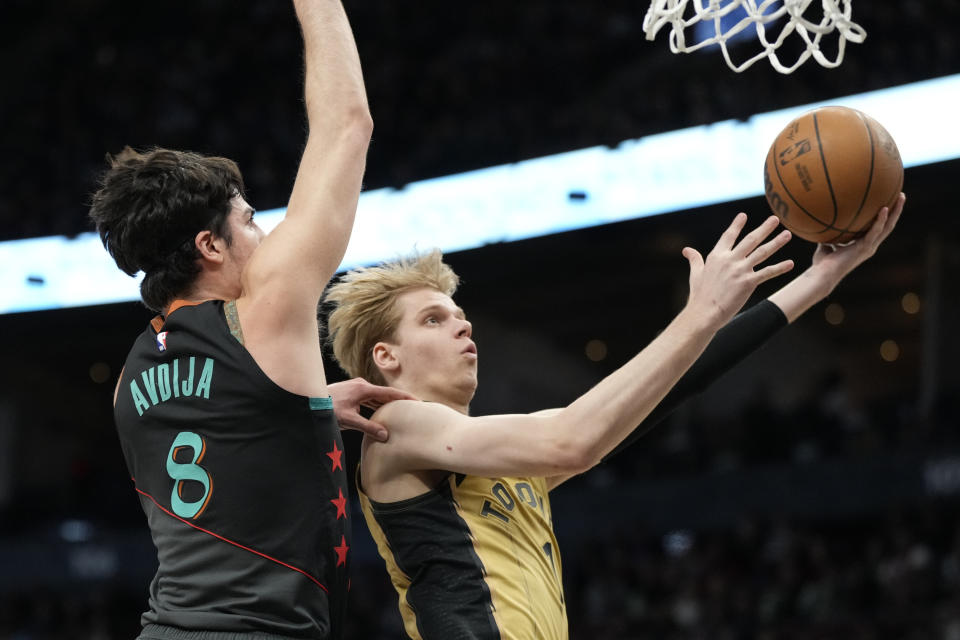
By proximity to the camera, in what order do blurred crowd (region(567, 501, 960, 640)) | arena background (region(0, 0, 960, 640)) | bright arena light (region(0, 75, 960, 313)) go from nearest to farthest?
blurred crowd (region(567, 501, 960, 640)) < bright arena light (region(0, 75, 960, 313)) < arena background (region(0, 0, 960, 640))

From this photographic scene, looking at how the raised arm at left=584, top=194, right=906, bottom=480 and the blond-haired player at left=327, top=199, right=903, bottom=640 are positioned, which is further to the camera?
the raised arm at left=584, top=194, right=906, bottom=480

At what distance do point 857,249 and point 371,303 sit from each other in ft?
4.34

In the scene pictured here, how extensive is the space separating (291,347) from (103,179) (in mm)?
620

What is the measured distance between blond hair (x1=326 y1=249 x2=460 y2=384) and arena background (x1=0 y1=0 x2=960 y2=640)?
23.1 ft

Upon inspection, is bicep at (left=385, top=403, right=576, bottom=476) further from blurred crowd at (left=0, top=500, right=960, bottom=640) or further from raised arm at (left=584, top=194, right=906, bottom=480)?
blurred crowd at (left=0, top=500, right=960, bottom=640)

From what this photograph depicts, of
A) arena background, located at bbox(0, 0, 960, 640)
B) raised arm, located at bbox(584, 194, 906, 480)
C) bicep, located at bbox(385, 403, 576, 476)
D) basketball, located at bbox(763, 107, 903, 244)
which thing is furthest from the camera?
arena background, located at bbox(0, 0, 960, 640)

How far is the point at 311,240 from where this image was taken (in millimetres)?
2082

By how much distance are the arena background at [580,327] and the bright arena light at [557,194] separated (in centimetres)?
15

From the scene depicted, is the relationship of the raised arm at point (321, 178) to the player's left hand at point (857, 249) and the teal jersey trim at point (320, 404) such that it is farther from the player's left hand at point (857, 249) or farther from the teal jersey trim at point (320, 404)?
the player's left hand at point (857, 249)

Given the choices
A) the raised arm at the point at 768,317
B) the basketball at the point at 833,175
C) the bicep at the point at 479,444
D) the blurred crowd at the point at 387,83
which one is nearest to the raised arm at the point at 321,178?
the bicep at the point at 479,444

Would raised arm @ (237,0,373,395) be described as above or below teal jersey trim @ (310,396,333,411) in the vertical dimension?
above

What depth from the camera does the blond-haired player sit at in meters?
2.32

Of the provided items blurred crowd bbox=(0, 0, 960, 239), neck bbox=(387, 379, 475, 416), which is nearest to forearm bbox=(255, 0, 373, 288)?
neck bbox=(387, 379, 475, 416)

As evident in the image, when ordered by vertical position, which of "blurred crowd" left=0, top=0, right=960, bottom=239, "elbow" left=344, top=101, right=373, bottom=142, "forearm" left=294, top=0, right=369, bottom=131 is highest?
"blurred crowd" left=0, top=0, right=960, bottom=239
